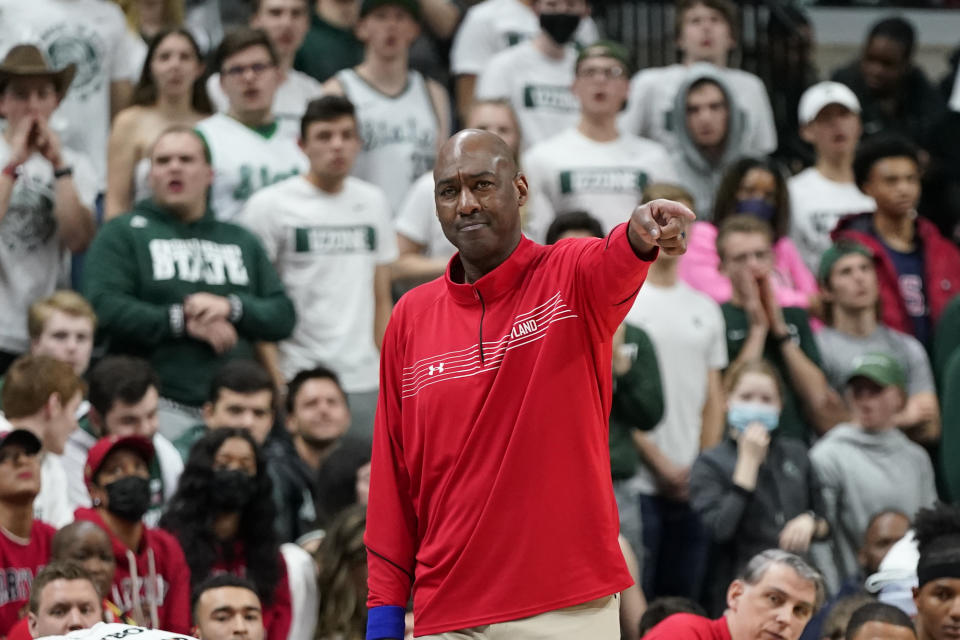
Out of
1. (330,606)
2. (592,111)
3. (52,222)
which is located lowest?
(330,606)

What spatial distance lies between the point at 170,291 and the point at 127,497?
1.71 meters

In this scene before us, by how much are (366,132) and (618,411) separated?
2.69 meters

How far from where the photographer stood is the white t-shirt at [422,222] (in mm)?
9344

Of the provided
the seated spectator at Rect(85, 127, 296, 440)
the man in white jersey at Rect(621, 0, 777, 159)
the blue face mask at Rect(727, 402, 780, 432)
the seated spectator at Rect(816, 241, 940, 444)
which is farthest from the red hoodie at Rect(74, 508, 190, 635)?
the man in white jersey at Rect(621, 0, 777, 159)

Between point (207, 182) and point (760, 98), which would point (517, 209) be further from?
point (760, 98)

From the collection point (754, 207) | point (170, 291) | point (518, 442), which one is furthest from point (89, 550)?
point (754, 207)

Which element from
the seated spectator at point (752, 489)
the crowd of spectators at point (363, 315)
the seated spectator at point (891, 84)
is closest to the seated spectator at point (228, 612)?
the crowd of spectators at point (363, 315)

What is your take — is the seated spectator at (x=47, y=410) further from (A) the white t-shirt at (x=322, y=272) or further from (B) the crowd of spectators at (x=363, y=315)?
(A) the white t-shirt at (x=322, y=272)

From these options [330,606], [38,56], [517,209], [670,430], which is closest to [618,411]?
[670,430]

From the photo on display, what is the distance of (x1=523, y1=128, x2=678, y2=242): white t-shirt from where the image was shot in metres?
9.51

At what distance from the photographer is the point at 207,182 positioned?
27.5ft

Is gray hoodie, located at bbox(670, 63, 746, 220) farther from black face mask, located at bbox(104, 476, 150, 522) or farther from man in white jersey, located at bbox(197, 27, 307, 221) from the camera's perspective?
black face mask, located at bbox(104, 476, 150, 522)

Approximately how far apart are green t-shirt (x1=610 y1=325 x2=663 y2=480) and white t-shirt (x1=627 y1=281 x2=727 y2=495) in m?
0.37

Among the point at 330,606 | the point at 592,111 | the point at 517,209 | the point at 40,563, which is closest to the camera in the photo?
the point at 517,209
